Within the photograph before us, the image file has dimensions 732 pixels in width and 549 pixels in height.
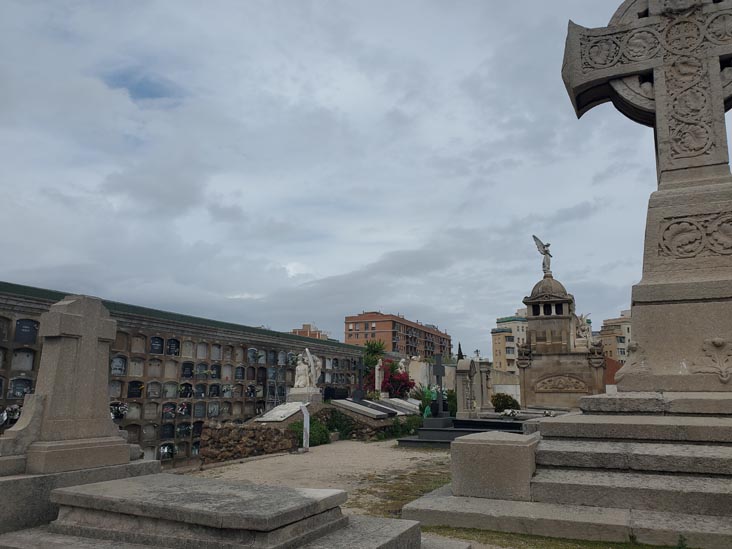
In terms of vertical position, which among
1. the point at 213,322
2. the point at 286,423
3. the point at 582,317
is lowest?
the point at 286,423

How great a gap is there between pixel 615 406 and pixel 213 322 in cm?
1196

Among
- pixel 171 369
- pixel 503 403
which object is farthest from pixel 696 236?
pixel 503 403

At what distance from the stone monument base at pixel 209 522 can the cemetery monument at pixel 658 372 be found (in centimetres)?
122

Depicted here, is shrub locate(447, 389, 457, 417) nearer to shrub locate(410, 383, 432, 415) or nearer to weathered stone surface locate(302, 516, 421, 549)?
shrub locate(410, 383, 432, 415)

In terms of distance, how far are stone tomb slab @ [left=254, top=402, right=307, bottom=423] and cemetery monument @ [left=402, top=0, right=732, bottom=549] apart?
8861 mm

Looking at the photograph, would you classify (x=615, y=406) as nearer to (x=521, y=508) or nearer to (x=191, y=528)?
(x=521, y=508)

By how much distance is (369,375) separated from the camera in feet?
86.8

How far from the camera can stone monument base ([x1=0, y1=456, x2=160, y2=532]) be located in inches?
130

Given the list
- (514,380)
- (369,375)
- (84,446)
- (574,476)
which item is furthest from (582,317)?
(84,446)

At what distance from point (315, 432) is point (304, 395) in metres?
1.96

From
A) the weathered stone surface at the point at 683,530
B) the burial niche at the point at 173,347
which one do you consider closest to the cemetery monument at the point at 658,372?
the weathered stone surface at the point at 683,530

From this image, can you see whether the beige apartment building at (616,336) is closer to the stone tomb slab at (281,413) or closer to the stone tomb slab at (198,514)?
the stone tomb slab at (281,413)

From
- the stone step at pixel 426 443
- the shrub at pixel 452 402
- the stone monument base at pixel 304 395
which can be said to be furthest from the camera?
the shrub at pixel 452 402

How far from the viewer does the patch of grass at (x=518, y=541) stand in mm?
3592
